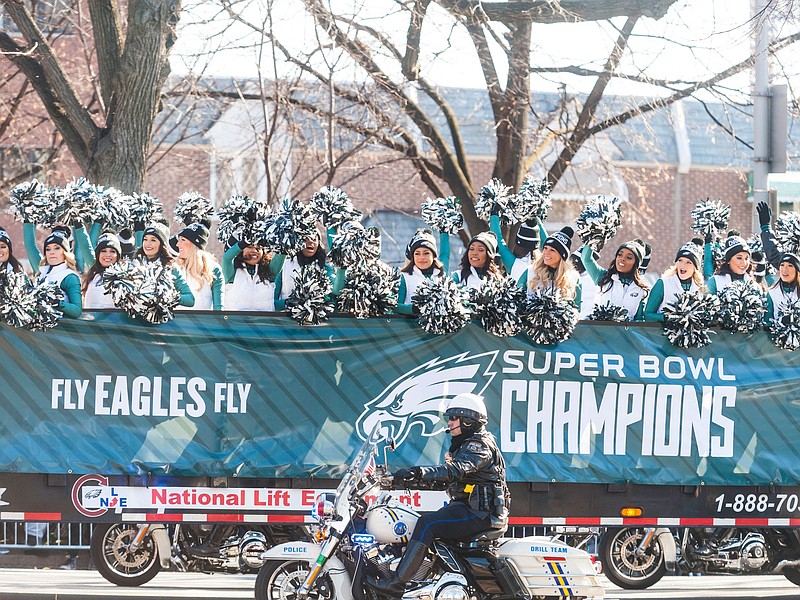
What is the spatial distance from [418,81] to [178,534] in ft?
25.7

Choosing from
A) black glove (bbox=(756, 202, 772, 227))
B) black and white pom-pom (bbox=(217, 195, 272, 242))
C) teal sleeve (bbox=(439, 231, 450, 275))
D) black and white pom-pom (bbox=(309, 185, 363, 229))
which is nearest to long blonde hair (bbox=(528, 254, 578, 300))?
teal sleeve (bbox=(439, 231, 450, 275))

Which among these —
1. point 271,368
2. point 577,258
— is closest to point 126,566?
point 271,368

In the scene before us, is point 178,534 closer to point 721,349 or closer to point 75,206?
point 75,206

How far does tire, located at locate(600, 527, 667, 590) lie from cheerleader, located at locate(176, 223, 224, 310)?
3.51 metres

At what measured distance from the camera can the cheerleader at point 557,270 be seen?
8.75m

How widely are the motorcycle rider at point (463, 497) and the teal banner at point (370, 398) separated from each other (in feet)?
4.45

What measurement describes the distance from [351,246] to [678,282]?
8.88 ft

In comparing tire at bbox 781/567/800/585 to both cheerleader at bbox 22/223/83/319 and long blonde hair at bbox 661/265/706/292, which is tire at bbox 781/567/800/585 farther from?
cheerleader at bbox 22/223/83/319

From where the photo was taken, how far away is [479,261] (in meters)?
8.80

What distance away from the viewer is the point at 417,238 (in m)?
8.91

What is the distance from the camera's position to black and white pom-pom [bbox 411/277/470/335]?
323 inches

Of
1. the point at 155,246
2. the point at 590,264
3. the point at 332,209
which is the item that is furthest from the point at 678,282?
the point at 155,246

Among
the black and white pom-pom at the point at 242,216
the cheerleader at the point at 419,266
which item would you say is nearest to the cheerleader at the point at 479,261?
the cheerleader at the point at 419,266

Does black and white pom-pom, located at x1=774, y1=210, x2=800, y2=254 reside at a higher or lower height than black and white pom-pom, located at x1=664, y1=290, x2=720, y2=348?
higher
